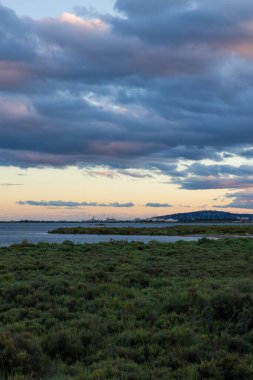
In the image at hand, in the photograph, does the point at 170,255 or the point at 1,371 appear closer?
the point at 1,371

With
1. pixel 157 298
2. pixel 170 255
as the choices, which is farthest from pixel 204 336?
pixel 170 255

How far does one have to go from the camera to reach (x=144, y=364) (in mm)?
9328

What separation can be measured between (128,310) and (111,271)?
9357mm

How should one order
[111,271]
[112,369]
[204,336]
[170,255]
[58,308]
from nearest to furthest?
[112,369]
[204,336]
[58,308]
[111,271]
[170,255]

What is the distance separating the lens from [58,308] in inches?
540

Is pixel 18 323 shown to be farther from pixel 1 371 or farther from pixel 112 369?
pixel 112 369

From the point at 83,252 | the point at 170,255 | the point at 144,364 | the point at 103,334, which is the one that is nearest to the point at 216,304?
the point at 103,334

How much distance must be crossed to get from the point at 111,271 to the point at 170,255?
11.4m

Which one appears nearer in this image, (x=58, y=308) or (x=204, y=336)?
(x=204, y=336)

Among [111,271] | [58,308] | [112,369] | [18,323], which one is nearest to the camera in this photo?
[112,369]

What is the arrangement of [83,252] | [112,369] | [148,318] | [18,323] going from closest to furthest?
[112,369] → [18,323] → [148,318] → [83,252]

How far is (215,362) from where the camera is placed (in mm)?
8945

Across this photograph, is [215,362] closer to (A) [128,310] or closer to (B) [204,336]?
(B) [204,336]

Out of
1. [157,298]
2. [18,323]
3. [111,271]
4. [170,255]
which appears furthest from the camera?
[170,255]
